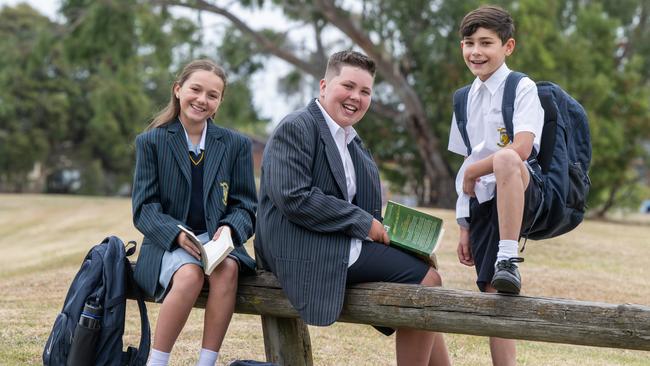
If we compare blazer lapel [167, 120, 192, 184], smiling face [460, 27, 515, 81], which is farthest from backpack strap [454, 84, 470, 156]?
blazer lapel [167, 120, 192, 184]

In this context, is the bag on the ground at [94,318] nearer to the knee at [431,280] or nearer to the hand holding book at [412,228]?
the hand holding book at [412,228]

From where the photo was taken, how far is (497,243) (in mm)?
4012

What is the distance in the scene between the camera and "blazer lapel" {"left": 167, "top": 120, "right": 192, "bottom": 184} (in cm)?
432

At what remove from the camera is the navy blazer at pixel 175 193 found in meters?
4.20

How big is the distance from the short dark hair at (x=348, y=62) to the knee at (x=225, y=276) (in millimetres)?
996

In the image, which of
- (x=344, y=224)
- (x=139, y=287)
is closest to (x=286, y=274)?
(x=344, y=224)

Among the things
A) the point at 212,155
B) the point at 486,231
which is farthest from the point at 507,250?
the point at 212,155

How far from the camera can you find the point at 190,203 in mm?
4367

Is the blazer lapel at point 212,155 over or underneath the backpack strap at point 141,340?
over

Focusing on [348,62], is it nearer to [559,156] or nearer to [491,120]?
[491,120]

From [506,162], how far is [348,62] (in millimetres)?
873

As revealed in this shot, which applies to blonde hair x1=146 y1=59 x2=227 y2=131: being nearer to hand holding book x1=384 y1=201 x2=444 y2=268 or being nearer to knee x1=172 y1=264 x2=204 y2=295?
knee x1=172 y1=264 x2=204 y2=295

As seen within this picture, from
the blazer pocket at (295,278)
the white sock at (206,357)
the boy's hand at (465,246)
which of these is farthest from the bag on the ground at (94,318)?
the boy's hand at (465,246)

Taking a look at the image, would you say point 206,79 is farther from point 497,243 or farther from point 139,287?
point 497,243
